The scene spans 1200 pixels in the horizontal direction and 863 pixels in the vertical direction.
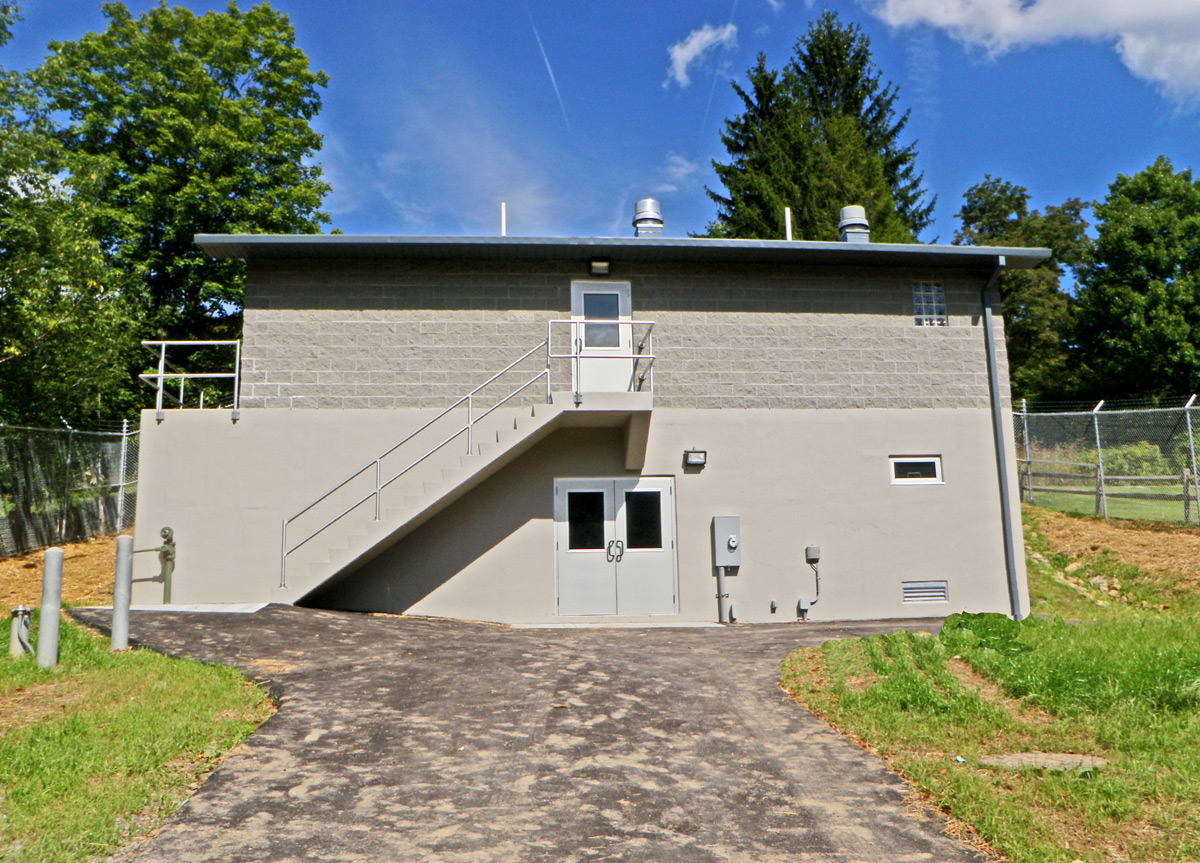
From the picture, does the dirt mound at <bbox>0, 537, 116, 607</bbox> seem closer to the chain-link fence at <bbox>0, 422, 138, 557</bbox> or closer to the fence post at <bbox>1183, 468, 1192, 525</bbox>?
the chain-link fence at <bbox>0, 422, 138, 557</bbox>

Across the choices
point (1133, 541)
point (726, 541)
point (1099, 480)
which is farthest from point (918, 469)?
point (1099, 480)

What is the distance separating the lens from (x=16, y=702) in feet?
19.3

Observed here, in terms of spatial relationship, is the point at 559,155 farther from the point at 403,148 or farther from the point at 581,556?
the point at 581,556

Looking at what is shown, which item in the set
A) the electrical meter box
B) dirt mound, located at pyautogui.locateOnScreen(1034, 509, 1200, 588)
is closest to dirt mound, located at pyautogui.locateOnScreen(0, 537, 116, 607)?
the electrical meter box

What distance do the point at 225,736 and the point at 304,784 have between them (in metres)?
1.00

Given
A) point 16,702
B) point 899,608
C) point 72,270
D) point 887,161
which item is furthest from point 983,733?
point 887,161

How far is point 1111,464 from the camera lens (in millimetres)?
18484

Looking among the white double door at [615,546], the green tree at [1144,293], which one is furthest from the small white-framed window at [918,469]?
the green tree at [1144,293]

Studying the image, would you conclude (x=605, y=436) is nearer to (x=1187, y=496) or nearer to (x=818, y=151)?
(x=1187, y=496)

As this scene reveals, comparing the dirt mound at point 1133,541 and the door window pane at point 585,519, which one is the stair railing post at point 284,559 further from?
the dirt mound at point 1133,541

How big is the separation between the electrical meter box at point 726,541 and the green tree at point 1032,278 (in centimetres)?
2713

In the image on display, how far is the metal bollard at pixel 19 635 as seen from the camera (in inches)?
279

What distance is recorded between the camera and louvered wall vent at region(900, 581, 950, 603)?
41.0 ft

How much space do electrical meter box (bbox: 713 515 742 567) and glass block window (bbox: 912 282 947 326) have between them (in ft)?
14.6
